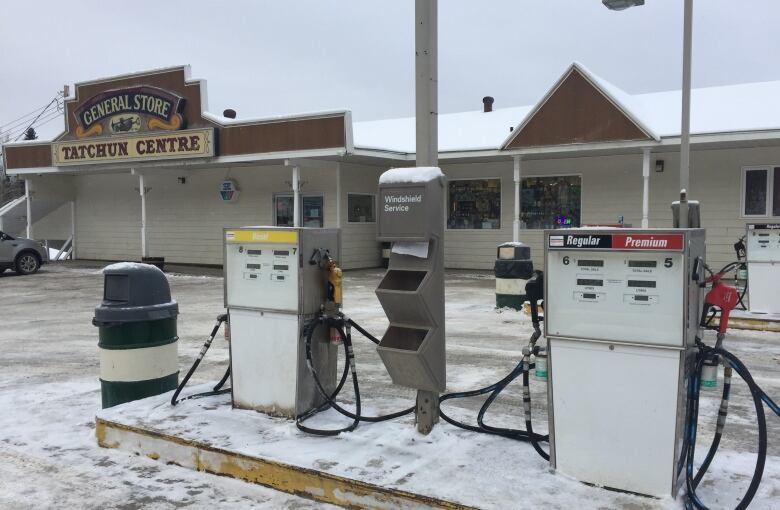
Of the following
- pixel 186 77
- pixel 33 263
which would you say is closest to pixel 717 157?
pixel 186 77

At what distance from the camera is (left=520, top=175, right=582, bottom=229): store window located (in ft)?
61.0

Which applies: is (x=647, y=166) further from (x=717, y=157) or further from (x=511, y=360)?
(x=511, y=360)

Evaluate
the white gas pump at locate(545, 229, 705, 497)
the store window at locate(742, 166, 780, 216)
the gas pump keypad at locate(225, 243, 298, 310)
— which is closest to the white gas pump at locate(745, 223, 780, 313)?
the store window at locate(742, 166, 780, 216)

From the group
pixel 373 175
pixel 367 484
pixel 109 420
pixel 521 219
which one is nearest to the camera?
pixel 367 484

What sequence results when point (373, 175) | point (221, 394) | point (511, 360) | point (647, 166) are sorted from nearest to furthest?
point (221, 394)
point (511, 360)
point (647, 166)
point (373, 175)

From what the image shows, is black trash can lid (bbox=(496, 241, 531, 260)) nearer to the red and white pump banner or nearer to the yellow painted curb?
the yellow painted curb

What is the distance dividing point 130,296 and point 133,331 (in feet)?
0.91

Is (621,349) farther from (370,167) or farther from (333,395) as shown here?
(370,167)

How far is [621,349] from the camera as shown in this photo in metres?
3.69

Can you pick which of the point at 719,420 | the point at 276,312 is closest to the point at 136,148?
the point at 276,312

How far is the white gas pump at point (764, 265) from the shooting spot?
10.1m

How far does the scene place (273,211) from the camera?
21453 millimetres

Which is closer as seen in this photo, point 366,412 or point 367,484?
point 367,484

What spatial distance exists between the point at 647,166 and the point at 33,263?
1711 centimetres
